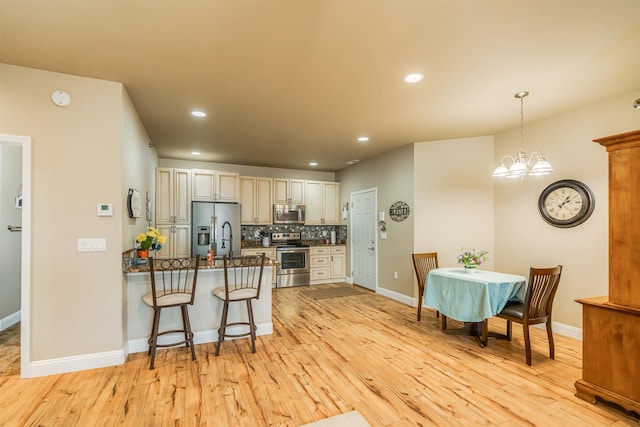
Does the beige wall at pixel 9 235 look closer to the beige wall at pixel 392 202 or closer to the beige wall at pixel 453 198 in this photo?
the beige wall at pixel 392 202

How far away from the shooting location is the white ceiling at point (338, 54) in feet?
6.34

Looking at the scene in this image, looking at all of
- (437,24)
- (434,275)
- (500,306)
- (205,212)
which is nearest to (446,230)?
(434,275)

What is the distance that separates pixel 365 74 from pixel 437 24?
2.60ft

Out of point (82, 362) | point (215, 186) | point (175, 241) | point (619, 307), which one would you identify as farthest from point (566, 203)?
point (175, 241)

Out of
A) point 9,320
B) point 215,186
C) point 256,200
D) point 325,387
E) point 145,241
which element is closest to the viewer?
point 325,387

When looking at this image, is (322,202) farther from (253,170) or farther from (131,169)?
(131,169)

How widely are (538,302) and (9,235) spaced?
6380mm

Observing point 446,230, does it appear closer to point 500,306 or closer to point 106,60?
point 500,306

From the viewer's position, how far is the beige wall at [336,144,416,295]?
5059 mm

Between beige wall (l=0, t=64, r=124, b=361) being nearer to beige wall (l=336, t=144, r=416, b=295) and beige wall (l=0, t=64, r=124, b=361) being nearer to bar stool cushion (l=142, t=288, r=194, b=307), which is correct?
bar stool cushion (l=142, t=288, r=194, b=307)

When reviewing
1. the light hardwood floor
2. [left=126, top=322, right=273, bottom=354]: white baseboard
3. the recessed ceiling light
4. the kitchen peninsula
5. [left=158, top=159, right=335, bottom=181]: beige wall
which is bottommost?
the light hardwood floor

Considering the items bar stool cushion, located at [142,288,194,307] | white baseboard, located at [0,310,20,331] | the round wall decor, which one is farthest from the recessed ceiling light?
white baseboard, located at [0,310,20,331]

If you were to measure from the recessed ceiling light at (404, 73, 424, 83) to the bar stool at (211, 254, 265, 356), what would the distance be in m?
2.27

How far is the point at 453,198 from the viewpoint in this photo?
4855 mm
